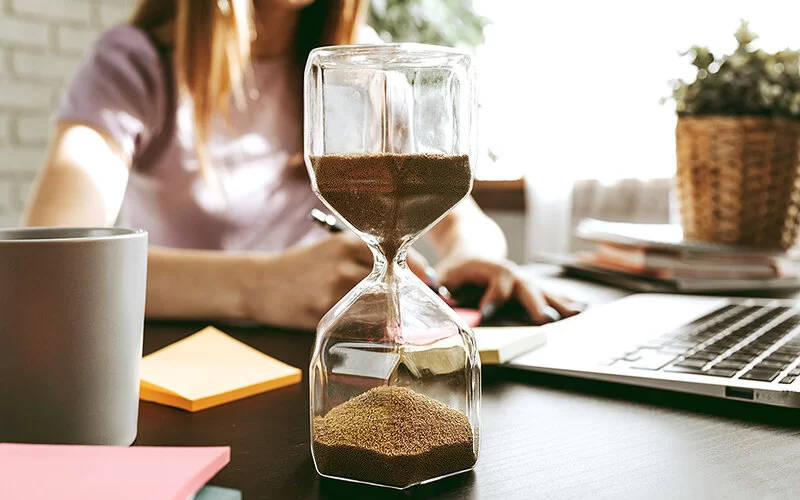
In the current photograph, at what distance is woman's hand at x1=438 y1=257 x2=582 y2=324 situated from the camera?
0.93 metres

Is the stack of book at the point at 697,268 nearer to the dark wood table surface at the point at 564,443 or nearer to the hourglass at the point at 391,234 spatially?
the dark wood table surface at the point at 564,443

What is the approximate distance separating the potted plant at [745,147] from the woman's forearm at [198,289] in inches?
33.9

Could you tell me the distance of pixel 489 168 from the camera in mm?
2725

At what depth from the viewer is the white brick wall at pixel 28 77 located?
102 inches

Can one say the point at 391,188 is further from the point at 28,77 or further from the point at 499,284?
the point at 28,77

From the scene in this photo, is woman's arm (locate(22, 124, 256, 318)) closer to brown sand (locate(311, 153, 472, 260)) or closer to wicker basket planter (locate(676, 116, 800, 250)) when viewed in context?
brown sand (locate(311, 153, 472, 260))

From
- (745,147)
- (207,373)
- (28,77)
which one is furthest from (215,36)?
(28,77)

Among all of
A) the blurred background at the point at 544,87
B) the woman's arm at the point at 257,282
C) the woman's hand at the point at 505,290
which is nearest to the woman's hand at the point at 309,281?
the woman's arm at the point at 257,282

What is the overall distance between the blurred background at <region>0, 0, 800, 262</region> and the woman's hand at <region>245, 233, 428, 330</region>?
1.57 metres

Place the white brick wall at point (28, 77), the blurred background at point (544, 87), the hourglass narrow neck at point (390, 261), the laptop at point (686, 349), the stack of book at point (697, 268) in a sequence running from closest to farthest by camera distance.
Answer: the hourglass narrow neck at point (390, 261)
the laptop at point (686, 349)
the stack of book at point (697, 268)
the blurred background at point (544, 87)
the white brick wall at point (28, 77)

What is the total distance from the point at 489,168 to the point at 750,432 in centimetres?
226

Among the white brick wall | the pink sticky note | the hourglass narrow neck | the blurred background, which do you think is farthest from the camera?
the white brick wall

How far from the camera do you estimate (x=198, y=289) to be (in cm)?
93

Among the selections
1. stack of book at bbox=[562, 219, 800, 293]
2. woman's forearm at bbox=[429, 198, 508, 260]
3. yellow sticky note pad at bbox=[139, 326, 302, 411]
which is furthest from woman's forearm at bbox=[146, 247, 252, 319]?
stack of book at bbox=[562, 219, 800, 293]
